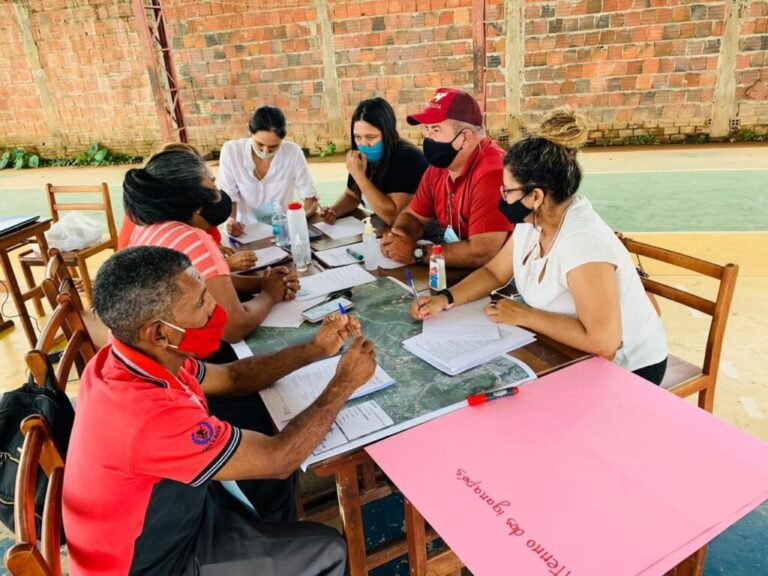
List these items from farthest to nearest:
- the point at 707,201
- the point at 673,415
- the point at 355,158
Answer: the point at 707,201 → the point at 355,158 → the point at 673,415

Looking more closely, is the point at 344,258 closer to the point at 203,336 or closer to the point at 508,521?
the point at 203,336

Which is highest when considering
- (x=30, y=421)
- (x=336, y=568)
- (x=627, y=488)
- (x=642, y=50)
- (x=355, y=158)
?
(x=642, y=50)

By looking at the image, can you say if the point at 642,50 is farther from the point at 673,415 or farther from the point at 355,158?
the point at 673,415

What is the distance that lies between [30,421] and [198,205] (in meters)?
0.93

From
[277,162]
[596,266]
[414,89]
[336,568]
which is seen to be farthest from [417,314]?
[414,89]

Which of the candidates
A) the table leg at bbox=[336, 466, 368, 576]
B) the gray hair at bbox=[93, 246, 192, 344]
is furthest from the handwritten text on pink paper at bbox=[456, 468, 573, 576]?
the gray hair at bbox=[93, 246, 192, 344]

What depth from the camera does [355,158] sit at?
283cm

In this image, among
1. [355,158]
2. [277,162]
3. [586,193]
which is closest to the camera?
[355,158]

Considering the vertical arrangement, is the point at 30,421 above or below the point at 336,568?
above

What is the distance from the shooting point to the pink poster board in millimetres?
905

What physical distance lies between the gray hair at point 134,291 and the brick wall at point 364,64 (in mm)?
6241

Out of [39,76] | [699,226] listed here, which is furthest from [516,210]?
[39,76]

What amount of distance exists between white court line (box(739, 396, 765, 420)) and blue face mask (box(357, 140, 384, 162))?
2.04 metres

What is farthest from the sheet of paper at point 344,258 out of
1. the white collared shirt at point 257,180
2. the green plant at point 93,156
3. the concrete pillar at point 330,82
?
the green plant at point 93,156
